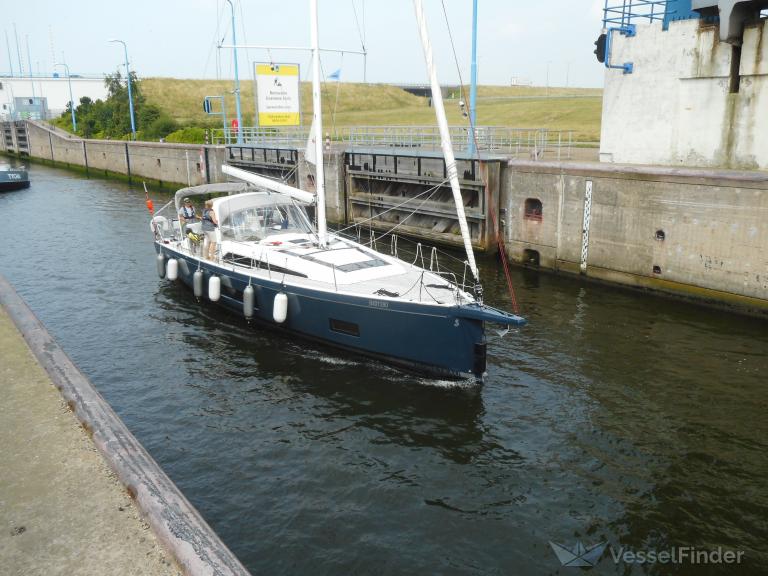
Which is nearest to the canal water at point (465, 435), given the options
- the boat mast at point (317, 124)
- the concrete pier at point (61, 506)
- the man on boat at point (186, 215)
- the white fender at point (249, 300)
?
the white fender at point (249, 300)

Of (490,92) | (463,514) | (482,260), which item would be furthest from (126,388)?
(490,92)

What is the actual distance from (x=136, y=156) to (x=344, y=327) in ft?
161

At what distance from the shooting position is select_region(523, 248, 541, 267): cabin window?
23.7m

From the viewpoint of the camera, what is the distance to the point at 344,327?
15016mm

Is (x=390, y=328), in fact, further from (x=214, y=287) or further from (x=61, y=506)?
→ (x=61, y=506)

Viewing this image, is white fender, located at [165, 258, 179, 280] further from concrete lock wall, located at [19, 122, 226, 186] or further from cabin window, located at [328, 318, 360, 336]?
concrete lock wall, located at [19, 122, 226, 186]

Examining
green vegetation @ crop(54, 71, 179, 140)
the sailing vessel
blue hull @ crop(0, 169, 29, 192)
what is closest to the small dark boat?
blue hull @ crop(0, 169, 29, 192)

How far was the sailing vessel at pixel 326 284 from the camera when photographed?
13.6 meters

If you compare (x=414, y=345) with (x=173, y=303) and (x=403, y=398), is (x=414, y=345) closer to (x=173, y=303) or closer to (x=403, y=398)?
(x=403, y=398)

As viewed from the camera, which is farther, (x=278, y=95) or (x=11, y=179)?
(x=11, y=179)

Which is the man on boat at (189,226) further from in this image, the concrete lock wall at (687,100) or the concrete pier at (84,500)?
the concrete lock wall at (687,100)

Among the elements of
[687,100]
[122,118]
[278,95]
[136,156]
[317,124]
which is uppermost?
[122,118]

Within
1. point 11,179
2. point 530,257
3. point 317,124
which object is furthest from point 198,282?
point 11,179

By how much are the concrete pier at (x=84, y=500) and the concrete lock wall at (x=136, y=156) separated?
131ft
